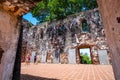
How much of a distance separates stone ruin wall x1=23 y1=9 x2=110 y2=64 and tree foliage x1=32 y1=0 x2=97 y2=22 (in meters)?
2.16

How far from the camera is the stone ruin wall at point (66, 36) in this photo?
16.0m

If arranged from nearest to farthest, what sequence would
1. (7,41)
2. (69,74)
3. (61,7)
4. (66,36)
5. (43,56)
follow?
(7,41), (69,74), (66,36), (43,56), (61,7)

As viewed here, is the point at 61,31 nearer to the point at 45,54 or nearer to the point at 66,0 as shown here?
the point at 45,54

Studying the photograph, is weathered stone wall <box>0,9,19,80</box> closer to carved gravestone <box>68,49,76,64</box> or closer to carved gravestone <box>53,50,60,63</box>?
carved gravestone <box>68,49,76,64</box>

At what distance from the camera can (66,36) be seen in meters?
18.6

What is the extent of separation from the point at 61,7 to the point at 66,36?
23.8 feet

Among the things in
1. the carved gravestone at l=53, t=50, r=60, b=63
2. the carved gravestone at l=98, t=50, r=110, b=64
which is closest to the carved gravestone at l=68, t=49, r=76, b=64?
the carved gravestone at l=53, t=50, r=60, b=63

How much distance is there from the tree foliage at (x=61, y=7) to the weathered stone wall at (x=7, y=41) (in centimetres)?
1790

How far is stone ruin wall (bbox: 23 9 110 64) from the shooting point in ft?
52.4

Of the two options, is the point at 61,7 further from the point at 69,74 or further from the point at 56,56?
the point at 69,74

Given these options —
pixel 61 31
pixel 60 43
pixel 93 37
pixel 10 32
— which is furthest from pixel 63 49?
pixel 10 32

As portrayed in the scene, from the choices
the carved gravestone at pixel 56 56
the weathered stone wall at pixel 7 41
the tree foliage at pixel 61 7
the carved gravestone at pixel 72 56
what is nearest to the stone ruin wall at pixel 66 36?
the carved gravestone at pixel 56 56

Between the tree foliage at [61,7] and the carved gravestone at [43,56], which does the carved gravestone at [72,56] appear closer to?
the carved gravestone at [43,56]

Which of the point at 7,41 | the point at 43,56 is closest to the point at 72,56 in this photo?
the point at 43,56
